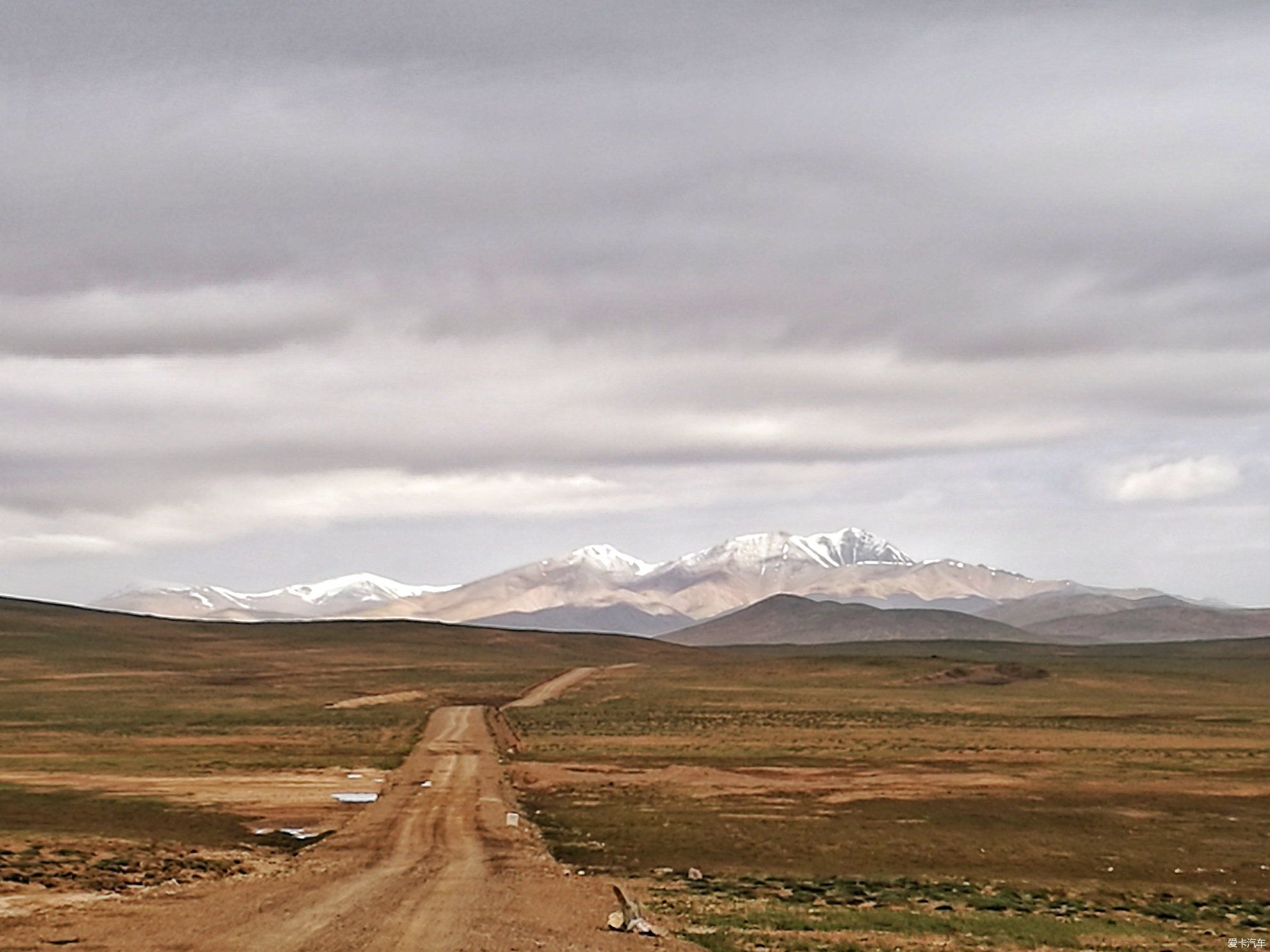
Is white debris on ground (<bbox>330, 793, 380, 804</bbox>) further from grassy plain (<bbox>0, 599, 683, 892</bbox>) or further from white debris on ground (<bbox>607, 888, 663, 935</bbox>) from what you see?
white debris on ground (<bbox>607, 888, 663, 935</bbox>)

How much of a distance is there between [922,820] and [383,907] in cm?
2445

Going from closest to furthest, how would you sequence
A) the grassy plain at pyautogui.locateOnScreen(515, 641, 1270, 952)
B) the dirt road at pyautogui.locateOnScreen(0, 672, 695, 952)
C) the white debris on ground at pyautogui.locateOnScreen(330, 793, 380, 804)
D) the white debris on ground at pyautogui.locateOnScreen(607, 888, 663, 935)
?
the dirt road at pyautogui.locateOnScreen(0, 672, 695, 952), the white debris on ground at pyautogui.locateOnScreen(607, 888, 663, 935), the grassy plain at pyautogui.locateOnScreen(515, 641, 1270, 952), the white debris on ground at pyautogui.locateOnScreen(330, 793, 380, 804)

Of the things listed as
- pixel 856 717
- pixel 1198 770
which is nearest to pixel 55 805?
pixel 1198 770

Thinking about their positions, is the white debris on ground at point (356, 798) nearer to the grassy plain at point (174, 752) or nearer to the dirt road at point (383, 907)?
the grassy plain at point (174, 752)

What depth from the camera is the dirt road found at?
2255 cm

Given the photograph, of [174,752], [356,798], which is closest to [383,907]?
[356,798]

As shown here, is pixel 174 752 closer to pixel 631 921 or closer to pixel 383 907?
pixel 383 907

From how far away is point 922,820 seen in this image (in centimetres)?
4381

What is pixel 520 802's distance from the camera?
46750 millimetres

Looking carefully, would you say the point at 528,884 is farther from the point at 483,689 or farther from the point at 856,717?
the point at 483,689

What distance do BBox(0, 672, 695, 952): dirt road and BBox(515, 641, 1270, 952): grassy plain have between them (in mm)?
2408

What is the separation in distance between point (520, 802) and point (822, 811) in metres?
12.0

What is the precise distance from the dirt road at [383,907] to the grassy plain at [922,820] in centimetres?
241

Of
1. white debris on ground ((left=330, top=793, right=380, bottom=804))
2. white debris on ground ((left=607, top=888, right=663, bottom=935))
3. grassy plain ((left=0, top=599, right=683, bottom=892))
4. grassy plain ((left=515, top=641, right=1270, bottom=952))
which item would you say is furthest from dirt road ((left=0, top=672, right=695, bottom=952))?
white debris on ground ((left=330, top=793, right=380, bottom=804))
